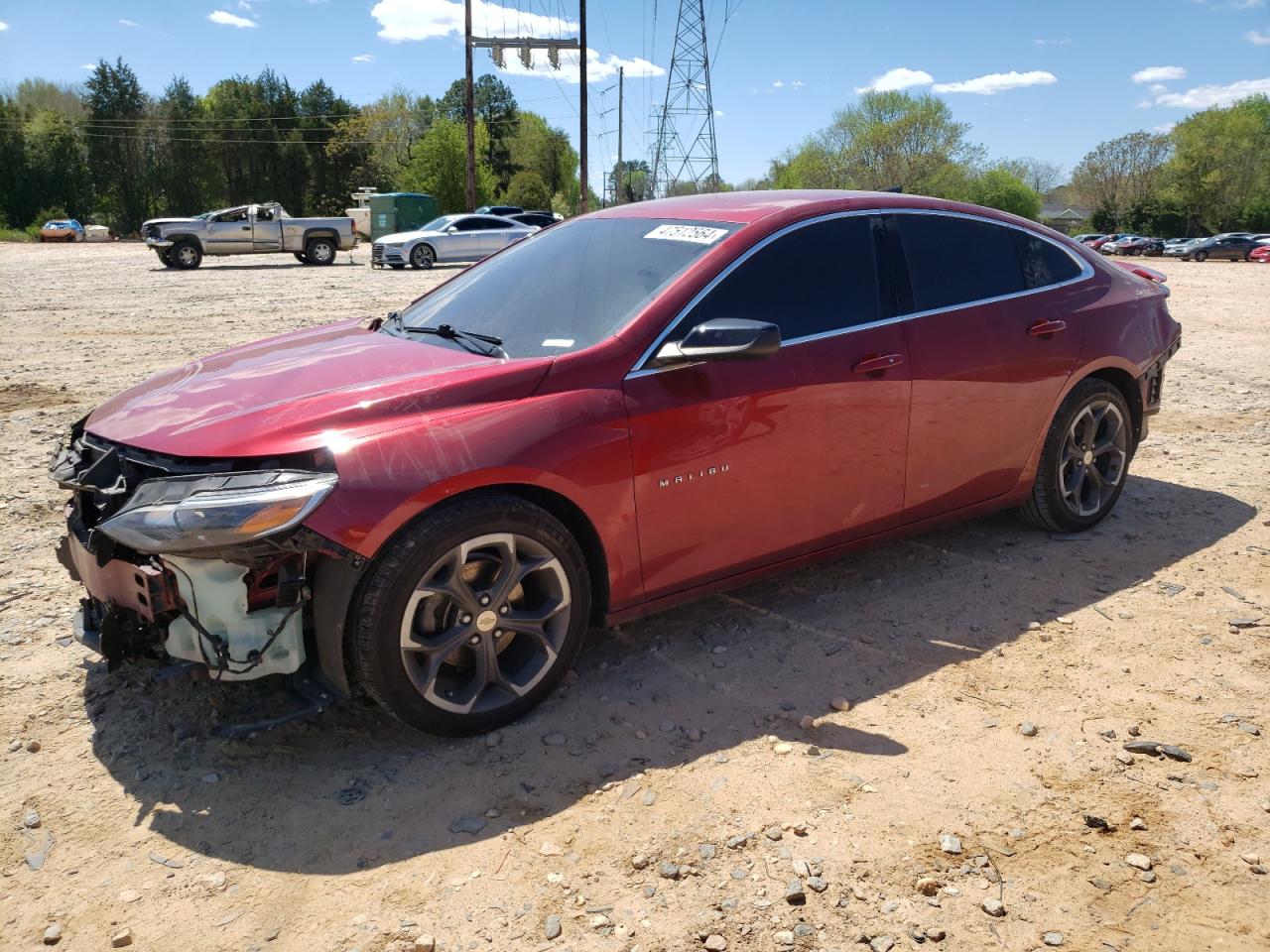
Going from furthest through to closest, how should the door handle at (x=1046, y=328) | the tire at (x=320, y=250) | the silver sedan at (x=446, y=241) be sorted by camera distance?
the tire at (x=320, y=250) < the silver sedan at (x=446, y=241) < the door handle at (x=1046, y=328)

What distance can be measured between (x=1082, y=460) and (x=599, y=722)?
3016 mm

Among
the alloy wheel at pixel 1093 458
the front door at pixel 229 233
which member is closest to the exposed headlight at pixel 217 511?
the alloy wheel at pixel 1093 458

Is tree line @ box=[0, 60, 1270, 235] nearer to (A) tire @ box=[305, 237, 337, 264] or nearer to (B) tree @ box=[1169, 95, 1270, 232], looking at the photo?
(B) tree @ box=[1169, 95, 1270, 232]

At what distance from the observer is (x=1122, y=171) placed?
8131 centimetres

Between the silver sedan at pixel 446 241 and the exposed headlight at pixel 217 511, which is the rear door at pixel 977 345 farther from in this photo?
the silver sedan at pixel 446 241

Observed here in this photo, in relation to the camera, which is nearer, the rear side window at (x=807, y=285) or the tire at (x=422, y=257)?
the rear side window at (x=807, y=285)

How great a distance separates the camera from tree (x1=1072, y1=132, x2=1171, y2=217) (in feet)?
260

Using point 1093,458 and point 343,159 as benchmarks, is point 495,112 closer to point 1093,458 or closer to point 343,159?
point 343,159

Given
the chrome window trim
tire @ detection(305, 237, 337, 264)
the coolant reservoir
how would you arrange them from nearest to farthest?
the coolant reservoir, the chrome window trim, tire @ detection(305, 237, 337, 264)

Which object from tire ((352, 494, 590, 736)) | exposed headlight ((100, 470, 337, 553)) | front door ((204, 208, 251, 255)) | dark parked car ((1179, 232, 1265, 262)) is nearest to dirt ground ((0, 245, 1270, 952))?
tire ((352, 494, 590, 736))

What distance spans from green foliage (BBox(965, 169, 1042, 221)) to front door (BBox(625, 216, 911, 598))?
2881 inches

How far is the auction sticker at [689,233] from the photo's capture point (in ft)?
11.6

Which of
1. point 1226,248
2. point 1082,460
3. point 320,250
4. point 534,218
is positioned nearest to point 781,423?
point 1082,460

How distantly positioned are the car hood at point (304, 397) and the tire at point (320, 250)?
2687 cm
